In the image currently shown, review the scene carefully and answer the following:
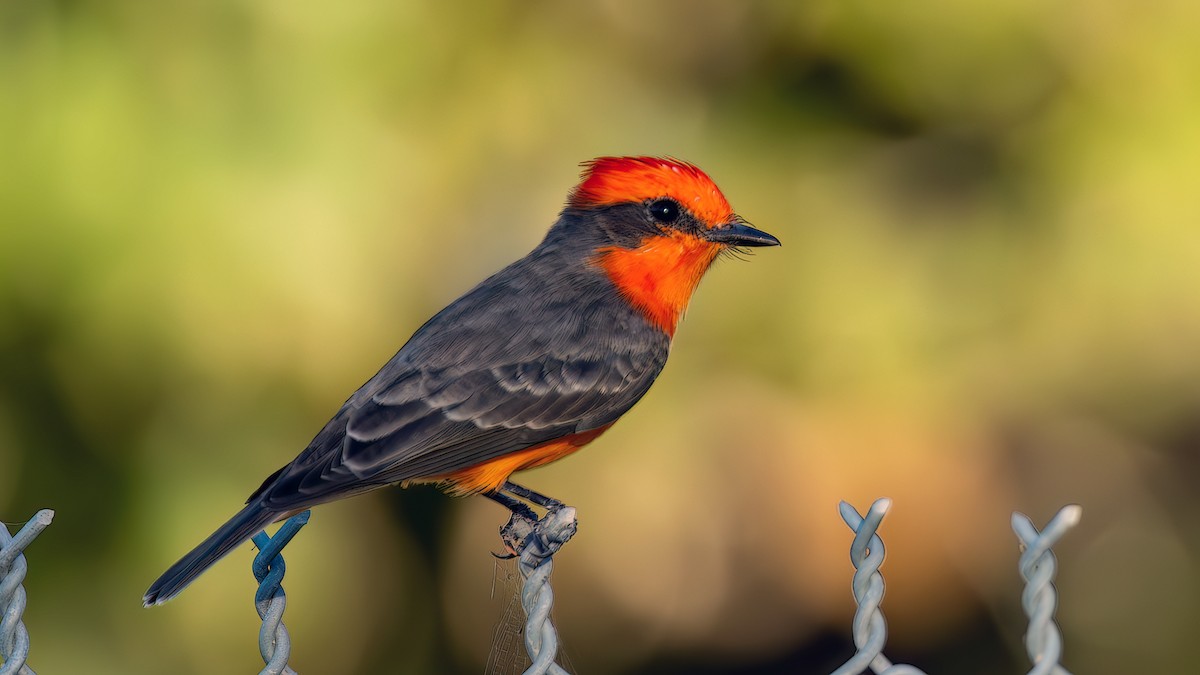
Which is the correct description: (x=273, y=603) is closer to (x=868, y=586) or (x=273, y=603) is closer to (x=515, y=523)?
(x=868, y=586)

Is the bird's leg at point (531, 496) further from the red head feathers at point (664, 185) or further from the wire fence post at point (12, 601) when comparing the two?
the wire fence post at point (12, 601)

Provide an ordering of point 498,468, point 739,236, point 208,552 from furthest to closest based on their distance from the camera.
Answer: point 739,236 → point 498,468 → point 208,552

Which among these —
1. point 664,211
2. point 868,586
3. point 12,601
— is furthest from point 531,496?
point 868,586

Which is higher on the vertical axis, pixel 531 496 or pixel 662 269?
pixel 662 269

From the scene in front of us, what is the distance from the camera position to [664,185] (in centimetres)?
423

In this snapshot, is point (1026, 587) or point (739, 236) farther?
point (739, 236)

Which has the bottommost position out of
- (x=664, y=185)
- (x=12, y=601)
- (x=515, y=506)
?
(x=515, y=506)

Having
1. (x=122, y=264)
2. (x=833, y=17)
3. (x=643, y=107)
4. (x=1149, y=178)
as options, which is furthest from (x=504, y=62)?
(x=1149, y=178)

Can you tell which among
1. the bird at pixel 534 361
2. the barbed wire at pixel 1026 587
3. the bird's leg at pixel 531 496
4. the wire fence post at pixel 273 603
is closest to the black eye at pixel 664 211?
the bird at pixel 534 361

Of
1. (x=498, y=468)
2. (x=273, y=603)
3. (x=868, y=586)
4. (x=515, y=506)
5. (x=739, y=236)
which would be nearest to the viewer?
(x=868, y=586)

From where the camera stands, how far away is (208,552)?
3059 millimetres

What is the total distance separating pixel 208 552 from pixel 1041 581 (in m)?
2.04

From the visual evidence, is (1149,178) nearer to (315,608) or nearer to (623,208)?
(623,208)

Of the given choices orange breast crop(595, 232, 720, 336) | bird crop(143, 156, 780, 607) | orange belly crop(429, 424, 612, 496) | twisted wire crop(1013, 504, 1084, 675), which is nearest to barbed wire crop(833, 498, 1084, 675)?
twisted wire crop(1013, 504, 1084, 675)
